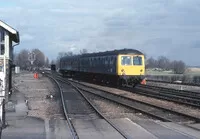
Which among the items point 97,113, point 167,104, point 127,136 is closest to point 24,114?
point 97,113

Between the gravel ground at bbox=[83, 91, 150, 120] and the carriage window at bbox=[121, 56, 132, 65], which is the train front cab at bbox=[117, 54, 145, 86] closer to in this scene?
the carriage window at bbox=[121, 56, 132, 65]

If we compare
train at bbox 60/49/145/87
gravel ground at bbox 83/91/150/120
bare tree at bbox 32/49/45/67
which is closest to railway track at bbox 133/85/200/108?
gravel ground at bbox 83/91/150/120

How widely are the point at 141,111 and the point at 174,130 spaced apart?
488 centimetres

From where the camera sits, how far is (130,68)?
33.0m

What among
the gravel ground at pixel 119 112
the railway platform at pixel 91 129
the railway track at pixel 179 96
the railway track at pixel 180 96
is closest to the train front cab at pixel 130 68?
the railway track at pixel 179 96

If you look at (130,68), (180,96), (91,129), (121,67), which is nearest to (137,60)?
(130,68)

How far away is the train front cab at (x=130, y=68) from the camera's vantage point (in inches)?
1287

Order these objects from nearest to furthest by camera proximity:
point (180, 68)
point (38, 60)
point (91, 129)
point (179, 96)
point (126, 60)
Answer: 1. point (91, 129)
2. point (179, 96)
3. point (126, 60)
4. point (180, 68)
5. point (38, 60)

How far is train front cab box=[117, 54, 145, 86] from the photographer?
32688mm

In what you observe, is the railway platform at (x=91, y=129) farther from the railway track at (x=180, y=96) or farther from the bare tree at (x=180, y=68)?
the bare tree at (x=180, y=68)

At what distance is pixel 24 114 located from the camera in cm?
1538

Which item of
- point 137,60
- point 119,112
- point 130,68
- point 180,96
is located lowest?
point 119,112

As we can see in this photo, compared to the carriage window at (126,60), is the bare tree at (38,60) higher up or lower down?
higher up

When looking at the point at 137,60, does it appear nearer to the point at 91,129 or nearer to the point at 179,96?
the point at 179,96
